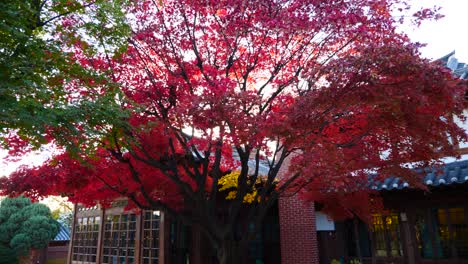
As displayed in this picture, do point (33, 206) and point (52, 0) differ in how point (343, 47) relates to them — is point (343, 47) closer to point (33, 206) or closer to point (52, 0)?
point (52, 0)

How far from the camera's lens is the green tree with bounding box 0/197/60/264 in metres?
24.5

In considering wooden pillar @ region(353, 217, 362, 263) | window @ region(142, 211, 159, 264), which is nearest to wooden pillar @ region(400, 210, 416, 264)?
wooden pillar @ region(353, 217, 362, 263)

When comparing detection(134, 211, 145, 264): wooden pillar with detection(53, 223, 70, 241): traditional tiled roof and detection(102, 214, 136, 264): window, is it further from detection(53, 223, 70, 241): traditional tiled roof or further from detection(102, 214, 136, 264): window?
detection(53, 223, 70, 241): traditional tiled roof

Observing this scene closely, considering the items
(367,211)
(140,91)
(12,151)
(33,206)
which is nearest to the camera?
(140,91)

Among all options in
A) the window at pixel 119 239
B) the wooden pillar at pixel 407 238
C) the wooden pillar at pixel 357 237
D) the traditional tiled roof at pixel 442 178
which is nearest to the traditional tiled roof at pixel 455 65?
the traditional tiled roof at pixel 442 178

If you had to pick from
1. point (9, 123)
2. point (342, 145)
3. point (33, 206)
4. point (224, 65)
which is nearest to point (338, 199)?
point (342, 145)

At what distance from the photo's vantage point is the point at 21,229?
82.5ft

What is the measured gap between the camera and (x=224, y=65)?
897cm

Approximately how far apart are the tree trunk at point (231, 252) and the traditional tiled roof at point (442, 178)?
4.70 m

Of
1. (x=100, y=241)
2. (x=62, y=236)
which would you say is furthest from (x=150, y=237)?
(x=62, y=236)

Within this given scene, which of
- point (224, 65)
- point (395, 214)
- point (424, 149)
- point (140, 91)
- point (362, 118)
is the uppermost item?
point (224, 65)

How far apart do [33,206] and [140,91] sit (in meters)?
22.2

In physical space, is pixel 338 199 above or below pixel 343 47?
below

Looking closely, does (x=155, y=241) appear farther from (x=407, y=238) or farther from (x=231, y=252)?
Answer: (x=407, y=238)
